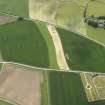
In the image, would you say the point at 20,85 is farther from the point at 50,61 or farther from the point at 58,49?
the point at 58,49

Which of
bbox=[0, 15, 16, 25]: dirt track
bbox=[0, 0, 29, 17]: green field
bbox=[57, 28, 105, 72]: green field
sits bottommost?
bbox=[57, 28, 105, 72]: green field

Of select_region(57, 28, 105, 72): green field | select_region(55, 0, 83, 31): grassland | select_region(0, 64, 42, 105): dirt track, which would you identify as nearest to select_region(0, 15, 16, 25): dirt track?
select_region(55, 0, 83, 31): grassland

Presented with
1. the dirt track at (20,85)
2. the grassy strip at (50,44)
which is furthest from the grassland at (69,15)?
the dirt track at (20,85)

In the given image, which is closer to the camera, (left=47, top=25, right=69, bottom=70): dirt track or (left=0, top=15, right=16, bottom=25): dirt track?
(left=47, top=25, right=69, bottom=70): dirt track

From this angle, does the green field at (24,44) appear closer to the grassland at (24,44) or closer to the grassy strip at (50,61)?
the grassland at (24,44)

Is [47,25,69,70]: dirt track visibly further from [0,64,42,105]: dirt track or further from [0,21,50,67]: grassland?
[0,64,42,105]: dirt track

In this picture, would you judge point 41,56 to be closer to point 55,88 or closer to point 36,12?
point 55,88
